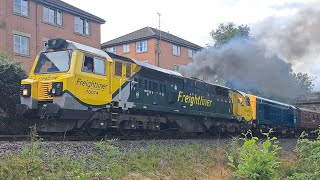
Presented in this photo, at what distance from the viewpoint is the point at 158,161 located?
438 inches

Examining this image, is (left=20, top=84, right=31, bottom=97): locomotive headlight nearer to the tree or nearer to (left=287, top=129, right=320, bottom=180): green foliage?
(left=287, top=129, right=320, bottom=180): green foliage

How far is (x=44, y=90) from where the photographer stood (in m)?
13.3

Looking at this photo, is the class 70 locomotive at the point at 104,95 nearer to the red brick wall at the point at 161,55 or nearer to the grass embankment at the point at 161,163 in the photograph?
the grass embankment at the point at 161,163

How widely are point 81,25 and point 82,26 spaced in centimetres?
17

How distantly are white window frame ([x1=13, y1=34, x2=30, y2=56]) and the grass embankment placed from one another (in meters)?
21.8

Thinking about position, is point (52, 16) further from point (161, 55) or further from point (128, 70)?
point (128, 70)

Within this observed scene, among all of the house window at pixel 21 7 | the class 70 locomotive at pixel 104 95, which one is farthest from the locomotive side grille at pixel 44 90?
the house window at pixel 21 7

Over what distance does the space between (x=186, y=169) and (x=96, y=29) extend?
98.9 ft

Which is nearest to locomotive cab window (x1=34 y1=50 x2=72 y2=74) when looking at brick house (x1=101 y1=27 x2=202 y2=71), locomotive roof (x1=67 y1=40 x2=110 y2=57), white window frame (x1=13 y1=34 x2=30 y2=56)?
locomotive roof (x1=67 y1=40 x2=110 y2=57)

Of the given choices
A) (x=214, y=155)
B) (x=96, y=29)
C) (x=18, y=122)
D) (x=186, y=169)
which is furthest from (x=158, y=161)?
(x=96, y=29)

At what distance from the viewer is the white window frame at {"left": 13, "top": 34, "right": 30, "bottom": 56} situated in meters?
31.0

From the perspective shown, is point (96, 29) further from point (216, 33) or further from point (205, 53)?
point (216, 33)

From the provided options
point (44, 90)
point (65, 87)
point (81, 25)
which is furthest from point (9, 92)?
point (81, 25)

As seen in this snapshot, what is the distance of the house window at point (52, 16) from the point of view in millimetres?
33875
